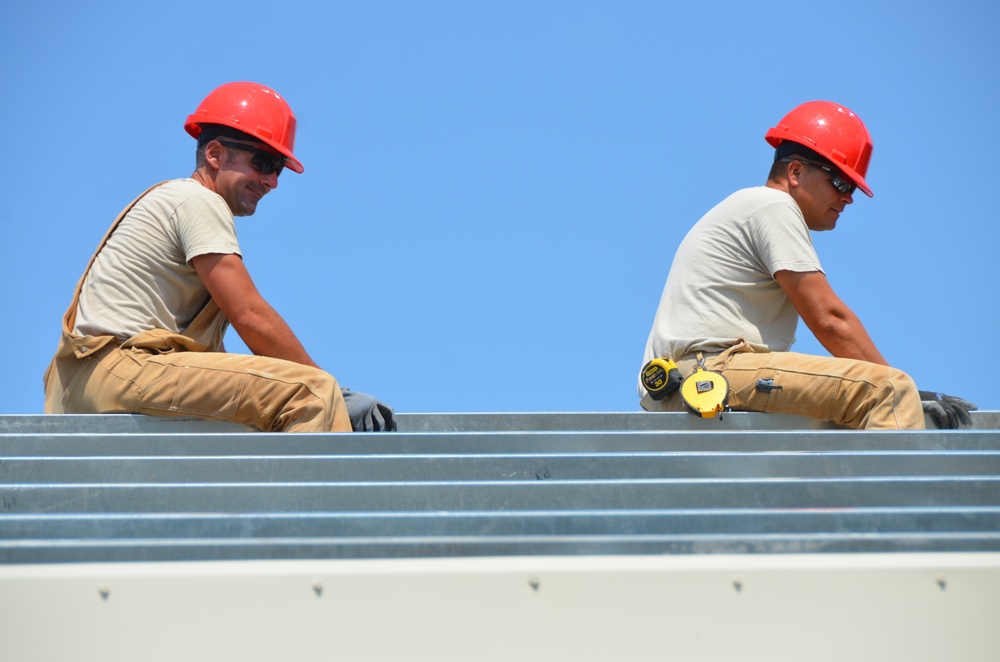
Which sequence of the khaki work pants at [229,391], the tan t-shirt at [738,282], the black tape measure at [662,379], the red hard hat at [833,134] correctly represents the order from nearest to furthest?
the khaki work pants at [229,391] → the black tape measure at [662,379] → the tan t-shirt at [738,282] → the red hard hat at [833,134]

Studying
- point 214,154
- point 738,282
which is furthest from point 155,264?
point 738,282

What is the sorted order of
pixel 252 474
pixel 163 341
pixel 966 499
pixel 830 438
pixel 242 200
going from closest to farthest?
pixel 966 499 < pixel 252 474 < pixel 830 438 < pixel 163 341 < pixel 242 200

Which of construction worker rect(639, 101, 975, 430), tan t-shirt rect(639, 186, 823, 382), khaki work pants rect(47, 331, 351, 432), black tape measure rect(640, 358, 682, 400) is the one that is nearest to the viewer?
khaki work pants rect(47, 331, 351, 432)

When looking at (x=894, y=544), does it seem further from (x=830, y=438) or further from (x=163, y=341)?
(x=163, y=341)

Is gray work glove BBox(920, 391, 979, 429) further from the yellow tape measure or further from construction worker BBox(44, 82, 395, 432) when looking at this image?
construction worker BBox(44, 82, 395, 432)

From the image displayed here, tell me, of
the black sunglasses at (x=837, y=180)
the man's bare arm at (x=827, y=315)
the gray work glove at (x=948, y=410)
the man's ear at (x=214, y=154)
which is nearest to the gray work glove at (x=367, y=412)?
the man's ear at (x=214, y=154)

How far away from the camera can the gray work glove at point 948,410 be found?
4758mm

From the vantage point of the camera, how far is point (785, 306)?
17.4ft

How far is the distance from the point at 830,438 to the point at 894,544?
88 centimetres

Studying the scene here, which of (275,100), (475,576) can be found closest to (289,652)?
(475,576)

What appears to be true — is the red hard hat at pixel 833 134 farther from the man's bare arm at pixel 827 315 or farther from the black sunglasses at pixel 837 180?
the man's bare arm at pixel 827 315

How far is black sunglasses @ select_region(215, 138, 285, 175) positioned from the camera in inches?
204

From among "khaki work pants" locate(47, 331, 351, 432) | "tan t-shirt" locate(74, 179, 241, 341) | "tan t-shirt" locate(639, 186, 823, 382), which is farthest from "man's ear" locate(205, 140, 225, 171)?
"tan t-shirt" locate(639, 186, 823, 382)

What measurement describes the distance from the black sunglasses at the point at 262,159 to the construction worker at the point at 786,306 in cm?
173
